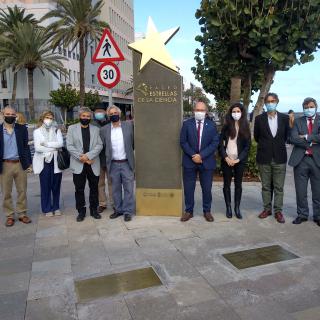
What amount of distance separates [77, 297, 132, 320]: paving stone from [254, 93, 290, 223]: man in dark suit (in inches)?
129

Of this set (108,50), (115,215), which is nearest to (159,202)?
(115,215)

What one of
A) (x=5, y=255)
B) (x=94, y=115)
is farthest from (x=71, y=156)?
(x=5, y=255)

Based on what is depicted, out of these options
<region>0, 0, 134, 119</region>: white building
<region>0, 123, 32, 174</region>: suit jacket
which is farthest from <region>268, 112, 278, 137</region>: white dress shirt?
<region>0, 0, 134, 119</region>: white building

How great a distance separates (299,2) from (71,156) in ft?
16.4

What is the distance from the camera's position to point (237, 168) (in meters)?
6.25

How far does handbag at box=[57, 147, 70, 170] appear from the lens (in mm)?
6453

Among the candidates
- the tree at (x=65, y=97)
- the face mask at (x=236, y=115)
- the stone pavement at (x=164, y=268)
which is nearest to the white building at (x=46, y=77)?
the tree at (x=65, y=97)

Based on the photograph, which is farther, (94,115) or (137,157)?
(94,115)

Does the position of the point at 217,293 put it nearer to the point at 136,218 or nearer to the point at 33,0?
A: the point at 136,218

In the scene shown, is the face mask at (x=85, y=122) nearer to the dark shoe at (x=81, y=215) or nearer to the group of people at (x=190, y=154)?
the group of people at (x=190, y=154)

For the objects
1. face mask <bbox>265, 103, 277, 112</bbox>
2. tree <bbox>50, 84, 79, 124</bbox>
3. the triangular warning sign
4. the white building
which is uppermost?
the white building

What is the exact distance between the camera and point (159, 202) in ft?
21.3

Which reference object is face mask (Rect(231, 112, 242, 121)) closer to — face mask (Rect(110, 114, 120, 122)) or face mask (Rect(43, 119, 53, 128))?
face mask (Rect(110, 114, 120, 122))

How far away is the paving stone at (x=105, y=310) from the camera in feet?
11.4
